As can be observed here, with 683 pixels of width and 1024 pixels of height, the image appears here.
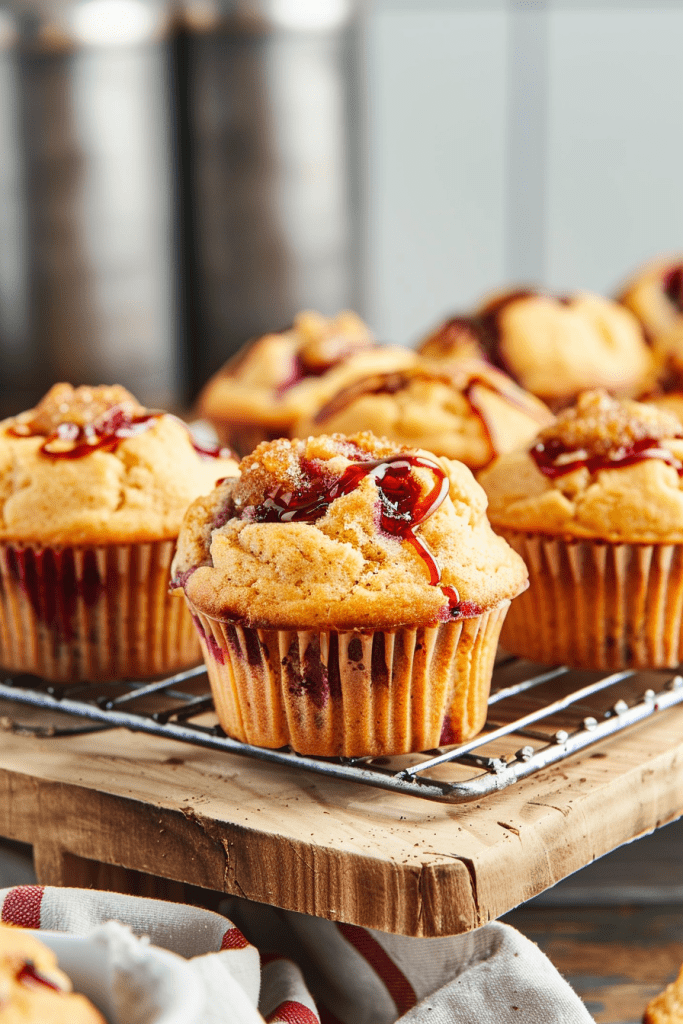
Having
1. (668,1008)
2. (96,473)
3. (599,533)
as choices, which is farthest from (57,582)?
(668,1008)

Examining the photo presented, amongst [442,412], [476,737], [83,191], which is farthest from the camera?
[83,191]

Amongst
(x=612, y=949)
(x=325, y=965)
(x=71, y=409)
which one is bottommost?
(x=612, y=949)

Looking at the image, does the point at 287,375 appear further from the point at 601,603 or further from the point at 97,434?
the point at 601,603

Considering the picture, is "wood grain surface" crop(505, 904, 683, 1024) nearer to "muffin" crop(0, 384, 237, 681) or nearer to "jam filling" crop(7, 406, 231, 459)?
"muffin" crop(0, 384, 237, 681)

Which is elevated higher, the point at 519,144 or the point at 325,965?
the point at 519,144

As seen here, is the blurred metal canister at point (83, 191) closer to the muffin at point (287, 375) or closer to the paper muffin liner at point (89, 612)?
the muffin at point (287, 375)

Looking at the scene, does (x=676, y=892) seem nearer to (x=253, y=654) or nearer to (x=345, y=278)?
(x=253, y=654)

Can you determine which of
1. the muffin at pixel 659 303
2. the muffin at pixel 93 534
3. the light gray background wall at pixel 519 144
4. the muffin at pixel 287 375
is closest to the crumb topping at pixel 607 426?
the muffin at pixel 93 534
